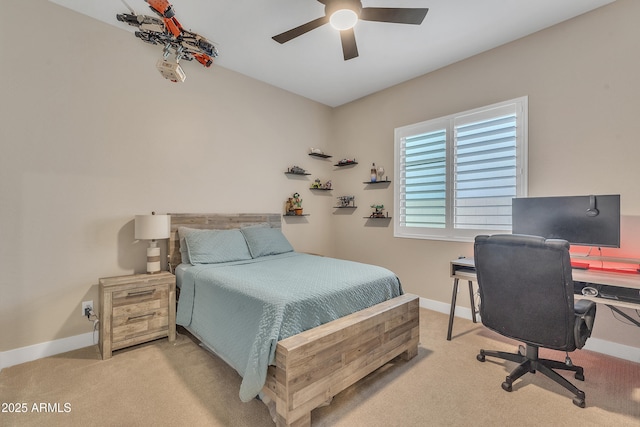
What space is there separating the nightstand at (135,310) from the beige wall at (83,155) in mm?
403

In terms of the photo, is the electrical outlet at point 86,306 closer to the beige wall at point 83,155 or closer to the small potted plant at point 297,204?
the beige wall at point 83,155

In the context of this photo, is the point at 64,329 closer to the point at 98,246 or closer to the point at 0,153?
the point at 98,246

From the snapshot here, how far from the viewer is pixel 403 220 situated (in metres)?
3.75

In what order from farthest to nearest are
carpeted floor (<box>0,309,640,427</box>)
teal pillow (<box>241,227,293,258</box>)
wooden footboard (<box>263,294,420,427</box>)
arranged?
teal pillow (<box>241,227,293,258</box>)
carpeted floor (<box>0,309,640,427</box>)
wooden footboard (<box>263,294,420,427</box>)

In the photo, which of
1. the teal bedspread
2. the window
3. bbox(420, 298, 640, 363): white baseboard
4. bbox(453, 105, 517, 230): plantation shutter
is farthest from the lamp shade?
bbox(420, 298, 640, 363): white baseboard

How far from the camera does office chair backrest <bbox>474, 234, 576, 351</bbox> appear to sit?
1.65 meters

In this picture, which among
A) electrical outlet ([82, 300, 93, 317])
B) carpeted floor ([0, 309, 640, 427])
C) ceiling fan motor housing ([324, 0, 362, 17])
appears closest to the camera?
carpeted floor ([0, 309, 640, 427])

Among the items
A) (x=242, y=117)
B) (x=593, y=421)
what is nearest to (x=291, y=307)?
(x=593, y=421)

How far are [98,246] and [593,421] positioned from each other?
150 inches

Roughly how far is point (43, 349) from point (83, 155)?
64.8 inches

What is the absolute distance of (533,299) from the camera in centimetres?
175

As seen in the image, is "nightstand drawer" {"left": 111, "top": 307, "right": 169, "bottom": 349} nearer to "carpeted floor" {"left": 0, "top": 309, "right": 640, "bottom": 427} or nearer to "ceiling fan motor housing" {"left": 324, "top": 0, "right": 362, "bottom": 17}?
"carpeted floor" {"left": 0, "top": 309, "right": 640, "bottom": 427}

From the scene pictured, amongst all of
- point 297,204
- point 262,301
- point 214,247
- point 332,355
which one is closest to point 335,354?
point 332,355

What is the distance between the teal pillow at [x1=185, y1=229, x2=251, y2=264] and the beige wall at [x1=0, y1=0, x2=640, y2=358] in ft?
1.49
